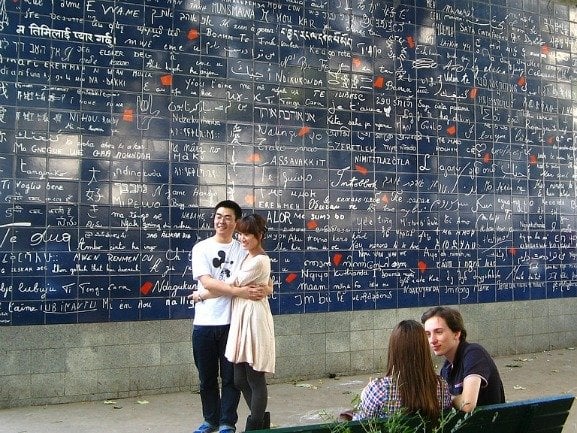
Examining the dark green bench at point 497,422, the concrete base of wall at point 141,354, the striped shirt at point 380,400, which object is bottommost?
the concrete base of wall at point 141,354

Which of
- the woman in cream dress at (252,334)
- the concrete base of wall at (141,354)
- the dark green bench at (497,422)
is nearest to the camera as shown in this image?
the dark green bench at (497,422)

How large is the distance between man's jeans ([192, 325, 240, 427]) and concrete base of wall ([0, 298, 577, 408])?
1.48 m

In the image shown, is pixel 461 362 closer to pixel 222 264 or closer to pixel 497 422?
pixel 497 422

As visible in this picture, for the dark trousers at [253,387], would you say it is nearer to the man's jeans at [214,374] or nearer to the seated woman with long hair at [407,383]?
the man's jeans at [214,374]

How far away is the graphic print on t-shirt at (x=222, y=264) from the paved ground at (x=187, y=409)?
129 cm

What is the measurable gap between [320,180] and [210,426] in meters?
3.12

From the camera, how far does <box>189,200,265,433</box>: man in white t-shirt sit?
4.69 metres

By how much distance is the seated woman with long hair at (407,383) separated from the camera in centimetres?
273

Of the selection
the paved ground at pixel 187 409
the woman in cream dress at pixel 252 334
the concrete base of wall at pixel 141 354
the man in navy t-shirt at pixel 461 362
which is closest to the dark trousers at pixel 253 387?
the woman in cream dress at pixel 252 334

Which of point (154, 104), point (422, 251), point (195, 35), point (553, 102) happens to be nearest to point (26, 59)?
point (154, 104)

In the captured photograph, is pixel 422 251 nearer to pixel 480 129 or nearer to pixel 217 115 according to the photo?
pixel 480 129

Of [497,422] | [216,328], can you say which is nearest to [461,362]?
[497,422]

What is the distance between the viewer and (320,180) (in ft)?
22.9

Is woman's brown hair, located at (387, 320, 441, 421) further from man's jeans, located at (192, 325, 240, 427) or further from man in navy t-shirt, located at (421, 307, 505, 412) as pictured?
man's jeans, located at (192, 325, 240, 427)
